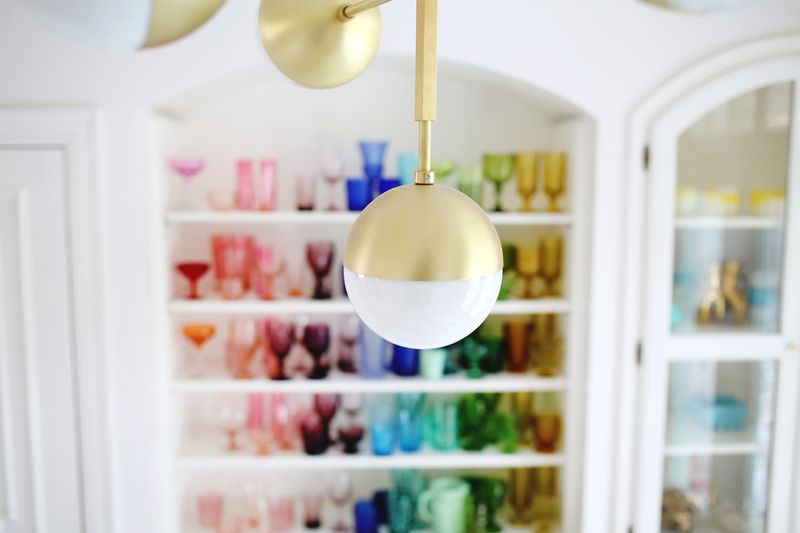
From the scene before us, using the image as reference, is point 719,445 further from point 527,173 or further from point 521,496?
point 527,173

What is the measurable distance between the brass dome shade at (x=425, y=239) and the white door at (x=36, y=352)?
1639mm

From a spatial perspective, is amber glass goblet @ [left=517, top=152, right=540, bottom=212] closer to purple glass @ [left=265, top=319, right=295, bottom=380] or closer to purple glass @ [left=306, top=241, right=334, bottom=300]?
purple glass @ [left=306, top=241, right=334, bottom=300]

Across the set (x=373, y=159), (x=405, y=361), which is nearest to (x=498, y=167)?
(x=373, y=159)

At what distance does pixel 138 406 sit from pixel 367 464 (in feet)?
2.37

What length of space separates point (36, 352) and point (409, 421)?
1.15 m

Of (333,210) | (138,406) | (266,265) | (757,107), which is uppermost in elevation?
(757,107)

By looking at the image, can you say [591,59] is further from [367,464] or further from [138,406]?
[138,406]

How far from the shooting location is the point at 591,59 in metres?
2.02

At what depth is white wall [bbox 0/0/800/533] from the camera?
194 centimetres

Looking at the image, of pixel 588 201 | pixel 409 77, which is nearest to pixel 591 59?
pixel 588 201

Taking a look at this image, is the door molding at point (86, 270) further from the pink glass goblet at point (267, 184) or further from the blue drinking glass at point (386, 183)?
the blue drinking glass at point (386, 183)

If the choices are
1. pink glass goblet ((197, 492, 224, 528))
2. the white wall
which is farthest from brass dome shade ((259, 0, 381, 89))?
pink glass goblet ((197, 492, 224, 528))

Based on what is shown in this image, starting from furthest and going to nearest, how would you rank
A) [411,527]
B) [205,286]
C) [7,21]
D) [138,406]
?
[205,286]
[411,527]
[138,406]
[7,21]

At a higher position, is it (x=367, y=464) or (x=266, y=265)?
(x=266, y=265)
